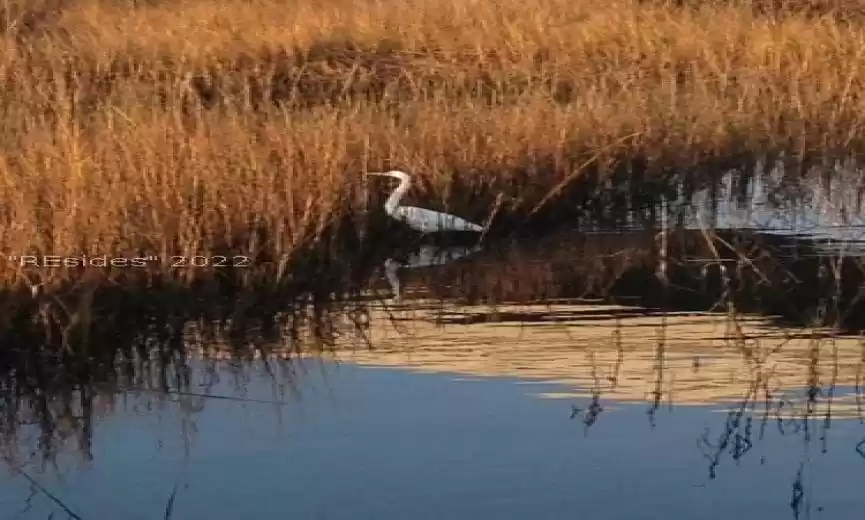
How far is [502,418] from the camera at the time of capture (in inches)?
168

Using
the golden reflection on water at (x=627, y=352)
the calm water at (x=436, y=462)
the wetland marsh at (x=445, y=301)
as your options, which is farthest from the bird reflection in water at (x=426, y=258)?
the calm water at (x=436, y=462)

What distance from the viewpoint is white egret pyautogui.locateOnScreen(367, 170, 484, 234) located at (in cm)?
634

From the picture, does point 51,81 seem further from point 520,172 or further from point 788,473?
point 788,473

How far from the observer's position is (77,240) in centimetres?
534

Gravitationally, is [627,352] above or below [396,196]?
below

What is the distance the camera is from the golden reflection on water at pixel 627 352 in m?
4.52

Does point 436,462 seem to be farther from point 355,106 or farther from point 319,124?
point 355,106

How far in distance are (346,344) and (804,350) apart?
1520 mm

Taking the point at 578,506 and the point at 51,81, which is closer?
the point at 578,506

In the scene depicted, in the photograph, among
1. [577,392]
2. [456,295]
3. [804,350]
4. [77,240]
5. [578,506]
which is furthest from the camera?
[456,295]

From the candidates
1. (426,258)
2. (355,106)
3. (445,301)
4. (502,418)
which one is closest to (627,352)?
(502,418)

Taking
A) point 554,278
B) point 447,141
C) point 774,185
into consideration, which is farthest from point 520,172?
point 774,185

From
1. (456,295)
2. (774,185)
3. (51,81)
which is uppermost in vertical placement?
(51,81)

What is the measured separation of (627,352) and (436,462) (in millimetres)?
1177
